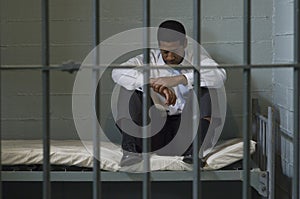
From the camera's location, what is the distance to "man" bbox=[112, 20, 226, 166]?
10.5 ft

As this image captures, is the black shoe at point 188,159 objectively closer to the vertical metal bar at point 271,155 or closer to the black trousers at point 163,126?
the black trousers at point 163,126

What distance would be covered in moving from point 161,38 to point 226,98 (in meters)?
0.79

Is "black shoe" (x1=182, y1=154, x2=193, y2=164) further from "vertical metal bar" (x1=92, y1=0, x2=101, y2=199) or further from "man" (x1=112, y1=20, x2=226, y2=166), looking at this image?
"vertical metal bar" (x1=92, y1=0, x2=101, y2=199)

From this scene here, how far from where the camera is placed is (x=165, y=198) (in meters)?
3.20

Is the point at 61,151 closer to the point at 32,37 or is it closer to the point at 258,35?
the point at 32,37

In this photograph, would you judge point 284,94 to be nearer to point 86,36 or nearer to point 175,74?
point 175,74

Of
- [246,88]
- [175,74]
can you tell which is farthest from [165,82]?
[246,88]

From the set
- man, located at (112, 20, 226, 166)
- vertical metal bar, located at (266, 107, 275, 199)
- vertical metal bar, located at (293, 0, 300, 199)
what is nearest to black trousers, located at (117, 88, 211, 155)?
man, located at (112, 20, 226, 166)

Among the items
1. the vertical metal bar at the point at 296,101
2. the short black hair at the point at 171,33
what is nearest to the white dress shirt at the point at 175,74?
the short black hair at the point at 171,33

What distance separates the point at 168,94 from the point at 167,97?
0.15ft

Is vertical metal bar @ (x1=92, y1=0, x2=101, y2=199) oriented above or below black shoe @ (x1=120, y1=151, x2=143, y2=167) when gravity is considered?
above

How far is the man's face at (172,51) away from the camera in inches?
129

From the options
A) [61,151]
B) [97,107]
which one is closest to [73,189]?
[61,151]

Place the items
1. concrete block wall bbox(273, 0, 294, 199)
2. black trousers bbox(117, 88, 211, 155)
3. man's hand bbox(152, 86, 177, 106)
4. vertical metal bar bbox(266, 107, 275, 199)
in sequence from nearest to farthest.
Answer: vertical metal bar bbox(266, 107, 275, 199) → black trousers bbox(117, 88, 211, 155) → man's hand bbox(152, 86, 177, 106) → concrete block wall bbox(273, 0, 294, 199)
